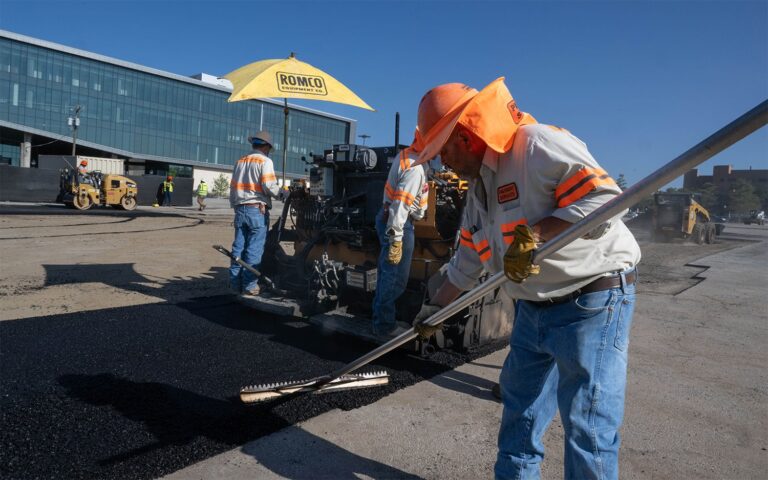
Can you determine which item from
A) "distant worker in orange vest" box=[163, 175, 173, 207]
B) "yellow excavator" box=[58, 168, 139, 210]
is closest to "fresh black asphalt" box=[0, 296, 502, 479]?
"yellow excavator" box=[58, 168, 139, 210]

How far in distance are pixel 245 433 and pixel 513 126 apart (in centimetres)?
217

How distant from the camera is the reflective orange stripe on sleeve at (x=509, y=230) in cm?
188

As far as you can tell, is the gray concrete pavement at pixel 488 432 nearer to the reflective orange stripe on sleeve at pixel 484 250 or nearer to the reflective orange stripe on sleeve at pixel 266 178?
the reflective orange stripe on sleeve at pixel 484 250

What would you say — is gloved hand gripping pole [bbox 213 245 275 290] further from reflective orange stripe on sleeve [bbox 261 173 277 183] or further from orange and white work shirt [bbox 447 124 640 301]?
orange and white work shirt [bbox 447 124 640 301]

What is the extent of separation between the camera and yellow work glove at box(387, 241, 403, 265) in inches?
173

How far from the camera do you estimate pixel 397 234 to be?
4363 millimetres

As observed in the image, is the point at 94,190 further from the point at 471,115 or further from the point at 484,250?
the point at 471,115

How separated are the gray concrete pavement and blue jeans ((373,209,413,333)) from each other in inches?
31.3

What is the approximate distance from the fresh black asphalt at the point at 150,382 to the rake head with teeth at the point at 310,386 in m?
0.05

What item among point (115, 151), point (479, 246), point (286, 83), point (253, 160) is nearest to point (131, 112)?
point (115, 151)

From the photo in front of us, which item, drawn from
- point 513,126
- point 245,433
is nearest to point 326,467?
point 245,433

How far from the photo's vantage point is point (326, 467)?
249 cm

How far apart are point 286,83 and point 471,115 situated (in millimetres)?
4851

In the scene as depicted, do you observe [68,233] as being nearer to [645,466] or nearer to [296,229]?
[296,229]
